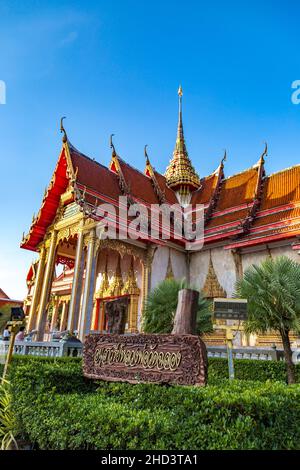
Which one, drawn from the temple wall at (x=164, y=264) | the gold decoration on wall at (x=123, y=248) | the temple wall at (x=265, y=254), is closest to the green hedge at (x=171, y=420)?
the gold decoration on wall at (x=123, y=248)

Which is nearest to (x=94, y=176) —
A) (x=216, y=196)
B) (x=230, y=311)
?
(x=216, y=196)

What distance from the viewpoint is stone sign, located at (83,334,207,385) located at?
130 inches

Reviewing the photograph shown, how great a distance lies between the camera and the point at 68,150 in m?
13.0

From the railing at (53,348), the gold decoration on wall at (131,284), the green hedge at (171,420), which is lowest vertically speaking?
the green hedge at (171,420)

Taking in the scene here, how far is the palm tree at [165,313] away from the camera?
28.1 feet

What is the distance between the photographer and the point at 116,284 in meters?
14.6

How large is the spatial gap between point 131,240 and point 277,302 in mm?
7644

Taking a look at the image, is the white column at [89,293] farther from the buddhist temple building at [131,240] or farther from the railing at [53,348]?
the railing at [53,348]

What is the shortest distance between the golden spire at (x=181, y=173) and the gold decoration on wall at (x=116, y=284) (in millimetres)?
7944

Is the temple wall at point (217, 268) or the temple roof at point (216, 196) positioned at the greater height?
the temple roof at point (216, 196)

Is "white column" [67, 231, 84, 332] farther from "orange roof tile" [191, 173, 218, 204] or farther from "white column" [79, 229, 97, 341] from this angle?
"orange roof tile" [191, 173, 218, 204]

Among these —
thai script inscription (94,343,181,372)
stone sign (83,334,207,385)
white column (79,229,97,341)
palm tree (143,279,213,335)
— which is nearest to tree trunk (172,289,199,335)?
stone sign (83,334,207,385)

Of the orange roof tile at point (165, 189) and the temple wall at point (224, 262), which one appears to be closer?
the temple wall at point (224, 262)

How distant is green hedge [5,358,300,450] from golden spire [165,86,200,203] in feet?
58.9
